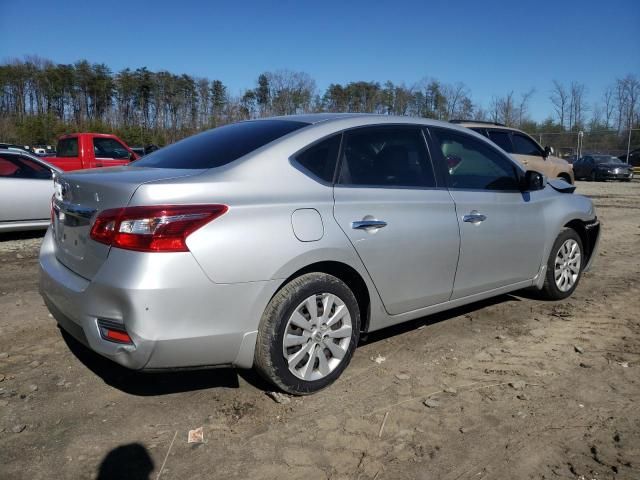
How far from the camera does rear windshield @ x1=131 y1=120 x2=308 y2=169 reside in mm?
3223

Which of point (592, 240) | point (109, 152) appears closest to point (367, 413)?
point (592, 240)

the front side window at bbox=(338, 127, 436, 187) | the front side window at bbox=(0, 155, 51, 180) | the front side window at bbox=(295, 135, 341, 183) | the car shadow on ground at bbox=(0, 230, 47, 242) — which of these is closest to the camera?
the front side window at bbox=(295, 135, 341, 183)

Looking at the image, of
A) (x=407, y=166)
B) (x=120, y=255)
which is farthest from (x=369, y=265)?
(x=120, y=255)

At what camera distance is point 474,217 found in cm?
396

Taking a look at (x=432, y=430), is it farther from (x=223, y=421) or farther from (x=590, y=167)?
(x=590, y=167)

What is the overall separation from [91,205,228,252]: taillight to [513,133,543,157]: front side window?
34.5ft

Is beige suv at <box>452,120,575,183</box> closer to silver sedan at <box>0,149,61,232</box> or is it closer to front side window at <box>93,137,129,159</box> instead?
silver sedan at <box>0,149,61,232</box>

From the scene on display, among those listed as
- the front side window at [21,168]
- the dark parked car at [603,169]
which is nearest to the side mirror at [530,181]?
the front side window at [21,168]

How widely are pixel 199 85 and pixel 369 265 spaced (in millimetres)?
56564

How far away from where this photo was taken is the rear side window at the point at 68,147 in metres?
12.8

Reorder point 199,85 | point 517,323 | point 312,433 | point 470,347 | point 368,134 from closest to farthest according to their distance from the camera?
1. point 312,433
2. point 368,134
3. point 470,347
4. point 517,323
5. point 199,85

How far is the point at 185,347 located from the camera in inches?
106

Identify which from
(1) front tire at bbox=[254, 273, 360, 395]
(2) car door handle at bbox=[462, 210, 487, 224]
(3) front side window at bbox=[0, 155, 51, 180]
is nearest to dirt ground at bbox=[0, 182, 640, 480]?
(1) front tire at bbox=[254, 273, 360, 395]

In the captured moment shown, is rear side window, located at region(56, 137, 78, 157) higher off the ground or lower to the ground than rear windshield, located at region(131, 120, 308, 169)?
higher
